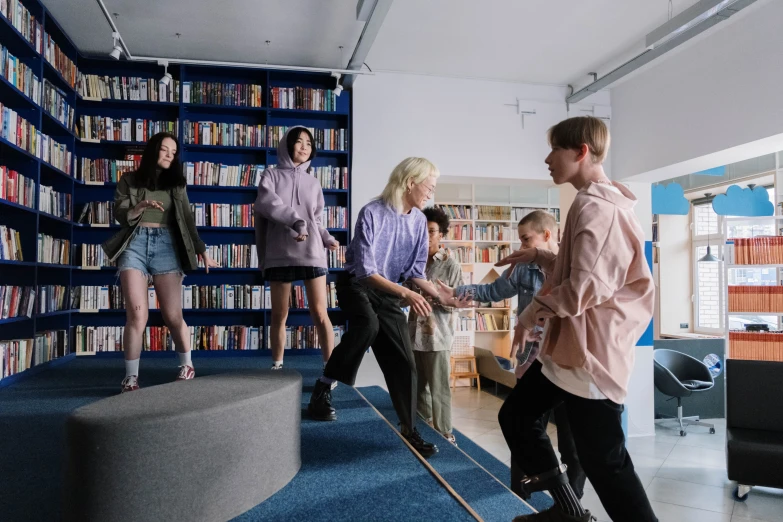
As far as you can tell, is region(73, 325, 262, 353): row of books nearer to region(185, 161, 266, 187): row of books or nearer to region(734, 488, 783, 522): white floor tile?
region(185, 161, 266, 187): row of books

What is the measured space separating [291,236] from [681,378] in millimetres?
5918

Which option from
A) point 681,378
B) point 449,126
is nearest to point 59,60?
point 449,126

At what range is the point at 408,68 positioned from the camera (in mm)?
6098

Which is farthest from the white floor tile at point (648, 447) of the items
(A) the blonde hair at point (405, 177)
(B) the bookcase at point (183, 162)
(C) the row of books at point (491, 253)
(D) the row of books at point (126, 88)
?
(D) the row of books at point (126, 88)

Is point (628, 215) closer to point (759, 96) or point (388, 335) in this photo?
point (388, 335)

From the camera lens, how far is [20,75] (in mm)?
3961

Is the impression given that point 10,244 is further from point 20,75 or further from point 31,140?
point 20,75

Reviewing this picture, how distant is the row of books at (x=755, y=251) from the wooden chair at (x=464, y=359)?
394cm

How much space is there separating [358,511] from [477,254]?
7736mm

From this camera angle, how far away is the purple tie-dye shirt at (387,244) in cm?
239

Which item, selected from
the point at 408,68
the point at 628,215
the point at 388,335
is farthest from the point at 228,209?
the point at 628,215

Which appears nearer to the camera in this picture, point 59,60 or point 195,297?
point 59,60

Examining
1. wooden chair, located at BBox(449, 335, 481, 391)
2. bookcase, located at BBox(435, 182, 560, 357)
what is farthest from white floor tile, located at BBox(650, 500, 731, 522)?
bookcase, located at BBox(435, 182, 560, 357)

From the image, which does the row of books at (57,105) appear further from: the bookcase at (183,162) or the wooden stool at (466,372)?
the wooden stool at (466,372)
